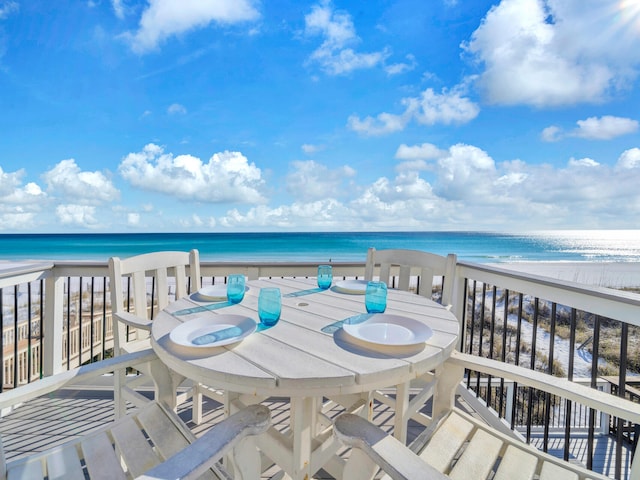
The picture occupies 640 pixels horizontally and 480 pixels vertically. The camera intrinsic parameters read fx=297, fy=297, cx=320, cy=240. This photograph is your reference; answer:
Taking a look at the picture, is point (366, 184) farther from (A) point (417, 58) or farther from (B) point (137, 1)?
(B) point (137, 1)

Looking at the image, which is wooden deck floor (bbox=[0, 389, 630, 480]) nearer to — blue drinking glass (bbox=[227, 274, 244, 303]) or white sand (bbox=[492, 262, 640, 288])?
blue drinking glass (bbox=[227, 274, 244, 303])

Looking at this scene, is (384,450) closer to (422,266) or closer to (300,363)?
(300,363)

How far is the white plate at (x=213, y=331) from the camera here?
3.01ft

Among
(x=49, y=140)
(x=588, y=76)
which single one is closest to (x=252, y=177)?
(x=49, y=140)

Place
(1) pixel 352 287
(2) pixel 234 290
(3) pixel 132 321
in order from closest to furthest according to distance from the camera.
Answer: (2) pixel 234 290, (3) pixel 132 321, (1) pixel 352 287

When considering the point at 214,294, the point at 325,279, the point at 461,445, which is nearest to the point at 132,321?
the point at 214,294

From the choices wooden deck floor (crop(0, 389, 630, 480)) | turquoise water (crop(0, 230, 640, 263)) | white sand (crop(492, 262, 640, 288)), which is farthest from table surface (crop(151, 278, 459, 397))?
turquoise water (crop(0, 230, 640, 263))

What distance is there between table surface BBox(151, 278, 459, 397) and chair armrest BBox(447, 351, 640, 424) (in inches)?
5.8

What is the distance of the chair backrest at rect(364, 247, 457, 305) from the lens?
1.84 metres

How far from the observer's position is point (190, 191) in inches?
901

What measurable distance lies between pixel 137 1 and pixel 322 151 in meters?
14.0

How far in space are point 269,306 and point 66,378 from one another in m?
0.65

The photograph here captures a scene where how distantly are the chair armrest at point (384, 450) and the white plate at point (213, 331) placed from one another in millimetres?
404

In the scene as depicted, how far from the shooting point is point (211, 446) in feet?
2.11
